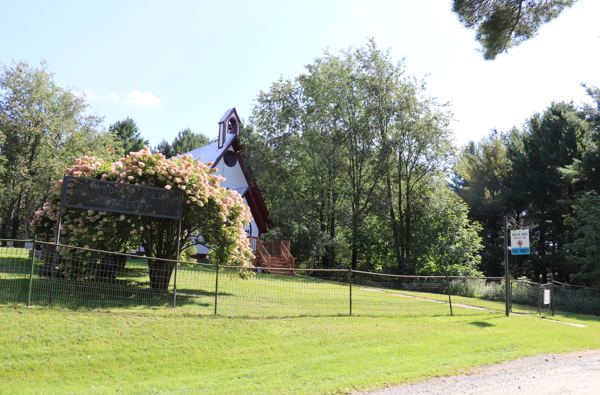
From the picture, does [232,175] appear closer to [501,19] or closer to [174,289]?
[174,289]

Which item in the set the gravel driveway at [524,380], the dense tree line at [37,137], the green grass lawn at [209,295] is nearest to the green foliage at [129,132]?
the dense tree line at [37,137]

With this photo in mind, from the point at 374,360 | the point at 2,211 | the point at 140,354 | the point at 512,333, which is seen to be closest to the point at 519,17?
the point at 512,333

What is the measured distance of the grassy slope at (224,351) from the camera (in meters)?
6.96

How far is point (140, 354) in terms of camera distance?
802 cm

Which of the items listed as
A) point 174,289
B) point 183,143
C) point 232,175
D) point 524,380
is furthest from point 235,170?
point 183,143

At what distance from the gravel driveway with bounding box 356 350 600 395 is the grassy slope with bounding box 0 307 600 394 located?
0.42 metres

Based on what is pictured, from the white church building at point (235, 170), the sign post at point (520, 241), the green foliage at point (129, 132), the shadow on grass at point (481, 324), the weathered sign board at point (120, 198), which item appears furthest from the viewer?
the green foliage at point (129, 132)

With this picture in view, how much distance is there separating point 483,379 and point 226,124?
2993cm

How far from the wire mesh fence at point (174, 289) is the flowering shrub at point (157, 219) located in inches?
13.7

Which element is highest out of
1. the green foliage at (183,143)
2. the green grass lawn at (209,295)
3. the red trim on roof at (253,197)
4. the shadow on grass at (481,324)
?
the green foliage at (183,143)

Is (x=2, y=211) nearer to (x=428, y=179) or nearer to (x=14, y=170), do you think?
(x=14, y=170)

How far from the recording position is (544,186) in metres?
36.4

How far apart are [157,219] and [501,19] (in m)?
11.1

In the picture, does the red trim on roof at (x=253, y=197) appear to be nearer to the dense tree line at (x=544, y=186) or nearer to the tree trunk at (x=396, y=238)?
the tree trunk at (x=396, y=238)
